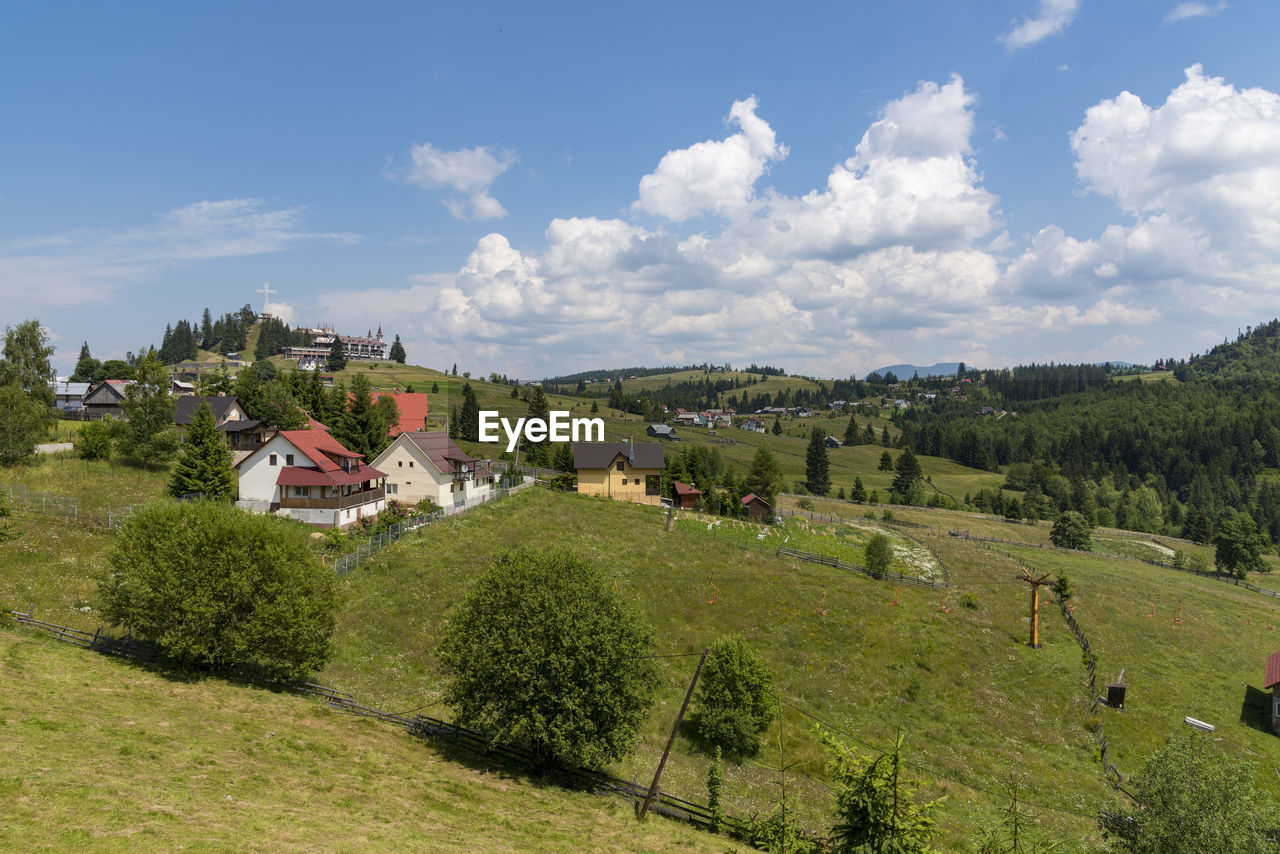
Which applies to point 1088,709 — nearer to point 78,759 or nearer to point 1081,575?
point 1081,575

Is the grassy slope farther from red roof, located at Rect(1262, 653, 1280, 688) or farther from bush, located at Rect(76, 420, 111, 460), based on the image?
red roof, located at Rect(1262, 653, 1280, 688)

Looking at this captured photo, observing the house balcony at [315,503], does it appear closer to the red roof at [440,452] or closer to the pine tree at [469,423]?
the red roof at [440,452]

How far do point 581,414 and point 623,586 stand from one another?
143398 millimetres

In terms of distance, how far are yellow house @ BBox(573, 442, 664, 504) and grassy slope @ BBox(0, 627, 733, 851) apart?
174 ft

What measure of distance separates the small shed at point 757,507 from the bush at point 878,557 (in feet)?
95.5

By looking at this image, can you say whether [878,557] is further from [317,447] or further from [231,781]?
[317,447]

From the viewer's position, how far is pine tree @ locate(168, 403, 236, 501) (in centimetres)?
5288

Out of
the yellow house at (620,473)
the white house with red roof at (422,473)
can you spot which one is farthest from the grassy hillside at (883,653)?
the yellow house at (620,473)

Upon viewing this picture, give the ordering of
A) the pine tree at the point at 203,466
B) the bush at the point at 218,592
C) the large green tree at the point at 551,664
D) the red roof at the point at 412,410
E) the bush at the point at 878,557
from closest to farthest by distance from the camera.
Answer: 1. the large green tree at the point at 551,664
2. the bush at the point at 218,592
3. the pine tree at the point at 203,466
4. the bush at the point at 878,557
5. the red roof at the point at 412,410

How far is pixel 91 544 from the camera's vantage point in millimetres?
42219

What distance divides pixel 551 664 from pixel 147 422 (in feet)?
200

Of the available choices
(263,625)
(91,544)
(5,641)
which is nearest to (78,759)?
(263,625)

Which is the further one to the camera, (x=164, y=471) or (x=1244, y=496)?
(x=1244, y=496)

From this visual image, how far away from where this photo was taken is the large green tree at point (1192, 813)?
862 inches
